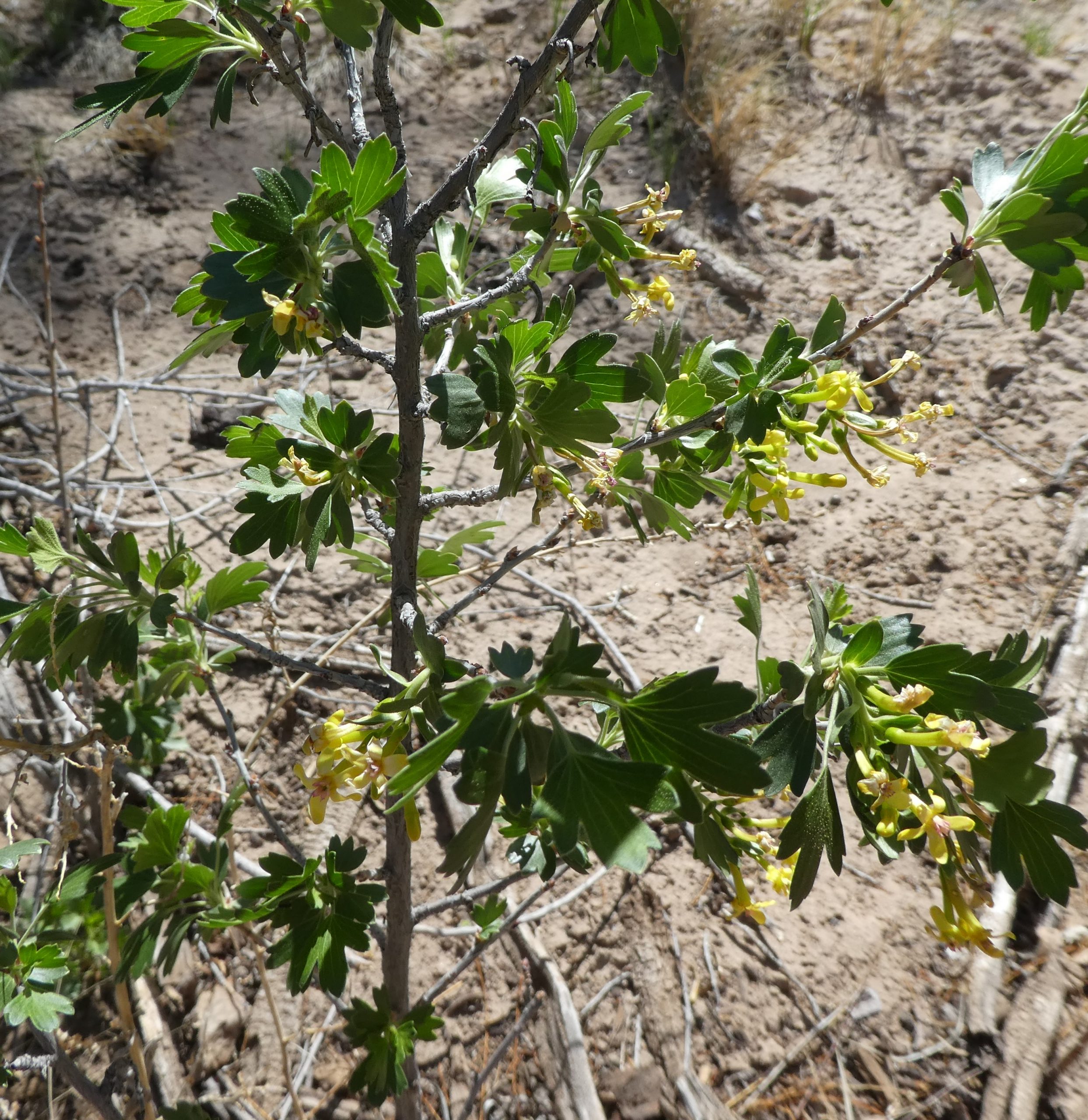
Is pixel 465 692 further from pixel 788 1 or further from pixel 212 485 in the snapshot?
pixel 788 1

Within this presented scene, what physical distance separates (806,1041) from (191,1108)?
1105mm

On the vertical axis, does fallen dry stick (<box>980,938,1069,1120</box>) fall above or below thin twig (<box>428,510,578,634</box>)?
below

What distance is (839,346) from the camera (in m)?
0.93

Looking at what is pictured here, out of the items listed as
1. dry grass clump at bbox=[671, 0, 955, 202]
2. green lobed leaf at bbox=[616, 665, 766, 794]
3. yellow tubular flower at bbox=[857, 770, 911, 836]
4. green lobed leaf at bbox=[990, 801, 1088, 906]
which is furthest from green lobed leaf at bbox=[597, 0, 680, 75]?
dry grass clump at bbox=[671, 0, 955, 202]

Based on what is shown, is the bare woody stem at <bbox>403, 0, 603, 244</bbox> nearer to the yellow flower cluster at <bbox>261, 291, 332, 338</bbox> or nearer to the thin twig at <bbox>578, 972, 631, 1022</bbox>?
the yellow flower cluster at <bbox>261, 291, 332, 338</bbox>

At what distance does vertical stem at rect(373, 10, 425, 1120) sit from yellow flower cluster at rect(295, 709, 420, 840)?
10cm

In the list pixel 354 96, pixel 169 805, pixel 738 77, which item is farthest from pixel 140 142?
pixel 354 96

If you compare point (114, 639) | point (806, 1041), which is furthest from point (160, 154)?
point (806, 1041)

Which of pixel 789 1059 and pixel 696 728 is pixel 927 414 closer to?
pixel 696 728

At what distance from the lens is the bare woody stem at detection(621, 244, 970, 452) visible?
0.87 metres

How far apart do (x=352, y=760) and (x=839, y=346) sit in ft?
2.28

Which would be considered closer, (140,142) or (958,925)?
(958,925)

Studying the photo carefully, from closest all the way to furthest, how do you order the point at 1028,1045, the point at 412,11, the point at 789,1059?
1. the point at 412,11
2. the point at 1028,1045
3. the point at 789,1059

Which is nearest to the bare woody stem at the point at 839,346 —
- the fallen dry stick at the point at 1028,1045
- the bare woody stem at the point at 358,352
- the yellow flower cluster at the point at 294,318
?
the bare woody stem at the point at 358,352
